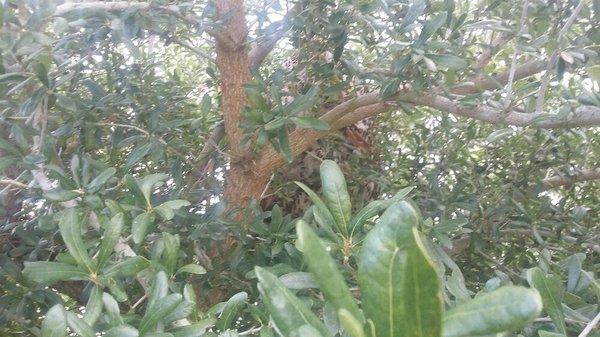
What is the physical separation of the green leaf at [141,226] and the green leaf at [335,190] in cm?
51

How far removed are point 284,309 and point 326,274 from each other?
0.23 ft

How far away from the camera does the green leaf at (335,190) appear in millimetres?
985

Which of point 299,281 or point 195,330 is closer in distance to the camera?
point 195,330

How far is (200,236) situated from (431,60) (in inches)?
34.3

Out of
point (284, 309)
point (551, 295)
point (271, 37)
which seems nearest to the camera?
point (284, 309)

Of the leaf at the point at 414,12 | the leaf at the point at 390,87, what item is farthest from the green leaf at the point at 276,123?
the leaf at the point at 414,12

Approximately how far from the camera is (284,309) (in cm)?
59

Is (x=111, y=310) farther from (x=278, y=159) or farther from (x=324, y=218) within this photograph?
(x=278, y=159)

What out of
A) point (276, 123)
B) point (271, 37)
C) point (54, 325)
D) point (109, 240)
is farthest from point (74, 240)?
point (271, 37)

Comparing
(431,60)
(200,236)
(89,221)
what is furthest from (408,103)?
(89,221)

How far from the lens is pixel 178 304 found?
3.37 feet

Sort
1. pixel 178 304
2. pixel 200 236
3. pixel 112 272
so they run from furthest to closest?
pixel 200 236 → pixel 112 272 → pixel 178 304

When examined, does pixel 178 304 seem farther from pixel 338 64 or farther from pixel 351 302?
pixel 338 64

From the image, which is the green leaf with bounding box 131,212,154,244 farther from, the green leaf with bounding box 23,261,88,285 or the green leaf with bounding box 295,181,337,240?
the green leaf with bounding box 295,181,337,240
